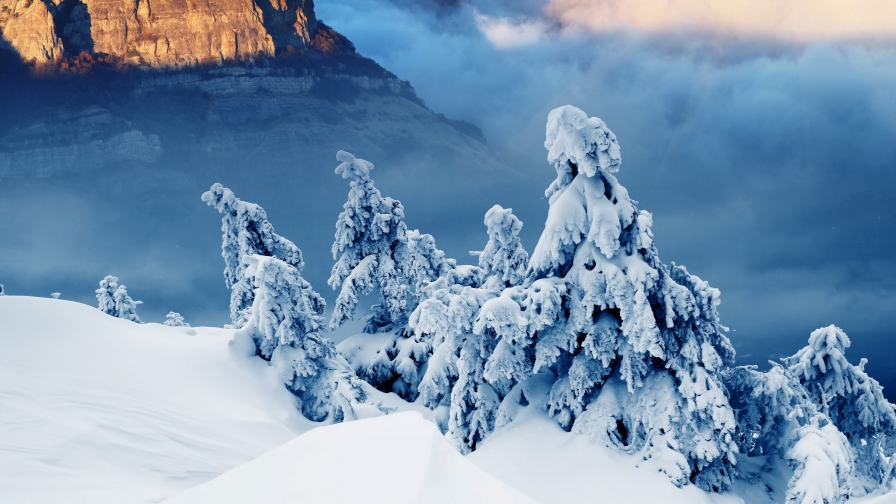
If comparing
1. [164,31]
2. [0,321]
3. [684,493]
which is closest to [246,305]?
[0,321]

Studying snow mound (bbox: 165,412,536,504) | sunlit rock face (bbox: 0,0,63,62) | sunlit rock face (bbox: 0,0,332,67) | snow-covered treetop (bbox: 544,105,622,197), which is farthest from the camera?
sunlit rock face (bbox: 0,0,332,67)

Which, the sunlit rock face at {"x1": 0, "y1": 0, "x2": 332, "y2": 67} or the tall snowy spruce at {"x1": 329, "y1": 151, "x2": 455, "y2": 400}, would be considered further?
the sunlit rock face at {"x1": 0, "y1": 0, "x2": 332, "y2": 67}

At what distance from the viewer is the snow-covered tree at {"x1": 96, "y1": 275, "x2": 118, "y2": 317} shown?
38031mm

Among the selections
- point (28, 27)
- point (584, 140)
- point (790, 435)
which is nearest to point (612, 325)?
point (584, 140)

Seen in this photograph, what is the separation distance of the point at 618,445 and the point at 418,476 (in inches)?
399

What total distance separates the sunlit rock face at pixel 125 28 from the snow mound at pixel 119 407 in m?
202

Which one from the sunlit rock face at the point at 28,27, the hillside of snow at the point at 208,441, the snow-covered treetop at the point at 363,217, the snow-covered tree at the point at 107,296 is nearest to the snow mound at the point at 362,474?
the hillside of snow at the point at 208,441

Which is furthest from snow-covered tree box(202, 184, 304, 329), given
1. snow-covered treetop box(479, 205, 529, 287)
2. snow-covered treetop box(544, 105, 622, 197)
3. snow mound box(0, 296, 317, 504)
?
snow-covered treetop box(544, 105, 622, 197)

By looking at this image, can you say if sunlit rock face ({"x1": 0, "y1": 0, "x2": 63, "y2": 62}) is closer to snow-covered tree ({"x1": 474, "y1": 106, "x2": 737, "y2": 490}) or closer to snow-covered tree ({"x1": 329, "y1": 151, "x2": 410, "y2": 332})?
snow-covered tree ({"x1": 329, "y1": 151, "x2": 410, "y2": 332})

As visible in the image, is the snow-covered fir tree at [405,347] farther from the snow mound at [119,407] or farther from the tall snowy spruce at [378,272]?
the snow mound at [119,407]

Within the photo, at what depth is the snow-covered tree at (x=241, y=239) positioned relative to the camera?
89.5 ft

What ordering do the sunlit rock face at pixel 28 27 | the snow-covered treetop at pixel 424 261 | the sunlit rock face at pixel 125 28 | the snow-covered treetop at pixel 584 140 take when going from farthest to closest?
1. the sunlit rock face at pixel 125 28
2. the sunlit rock face at pixel 28 27
3. the snow-covered treetop at pixel 424 261
4. the snow-covered treetop at pixel 584 140

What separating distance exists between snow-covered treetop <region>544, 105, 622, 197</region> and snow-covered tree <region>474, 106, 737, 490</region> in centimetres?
2

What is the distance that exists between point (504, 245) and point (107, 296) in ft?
98.3
